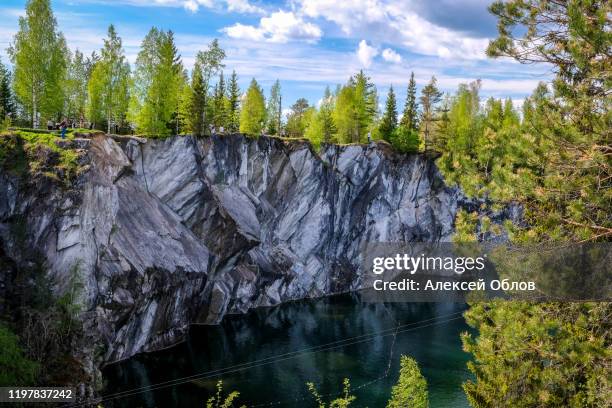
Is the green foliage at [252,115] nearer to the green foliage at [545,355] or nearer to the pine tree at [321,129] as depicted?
the pine tree at [321,129]

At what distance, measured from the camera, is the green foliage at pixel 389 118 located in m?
64.4

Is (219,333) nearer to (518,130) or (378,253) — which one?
(378,253)

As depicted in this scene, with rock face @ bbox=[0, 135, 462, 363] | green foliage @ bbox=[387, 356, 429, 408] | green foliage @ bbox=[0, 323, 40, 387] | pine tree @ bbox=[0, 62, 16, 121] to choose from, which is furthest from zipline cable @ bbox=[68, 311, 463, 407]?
pine tree @ bbox=[0, 62, 16, 121]

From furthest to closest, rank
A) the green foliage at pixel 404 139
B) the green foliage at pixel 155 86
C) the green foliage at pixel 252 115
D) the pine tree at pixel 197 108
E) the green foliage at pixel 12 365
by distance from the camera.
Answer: the green foliage at pixel 404 139 < the green foliage at pixel 252 115 < the pine tree at pixel 197 108 < the green foliage at pixel 155 86 < the green foliage at pixel 12 365

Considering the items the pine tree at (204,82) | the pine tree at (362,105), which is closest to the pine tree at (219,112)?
the pine tree at (204,82)

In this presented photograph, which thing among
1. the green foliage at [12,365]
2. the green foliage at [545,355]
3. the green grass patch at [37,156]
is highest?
the green grass patch at [37,156]

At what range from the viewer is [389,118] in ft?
213

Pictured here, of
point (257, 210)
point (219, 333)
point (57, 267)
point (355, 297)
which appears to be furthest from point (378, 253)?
point (57, 267)

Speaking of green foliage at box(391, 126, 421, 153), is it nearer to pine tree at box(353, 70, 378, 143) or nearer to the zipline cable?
pine tree at box(353, 70, 378, 143)

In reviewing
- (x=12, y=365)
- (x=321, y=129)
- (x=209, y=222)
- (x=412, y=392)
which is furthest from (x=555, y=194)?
(x=321, y=129)

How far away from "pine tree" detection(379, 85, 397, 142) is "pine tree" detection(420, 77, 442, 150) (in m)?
6.14

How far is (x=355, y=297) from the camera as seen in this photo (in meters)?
60.4

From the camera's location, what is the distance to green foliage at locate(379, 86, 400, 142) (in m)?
64.4

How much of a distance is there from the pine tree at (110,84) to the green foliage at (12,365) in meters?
27.3
